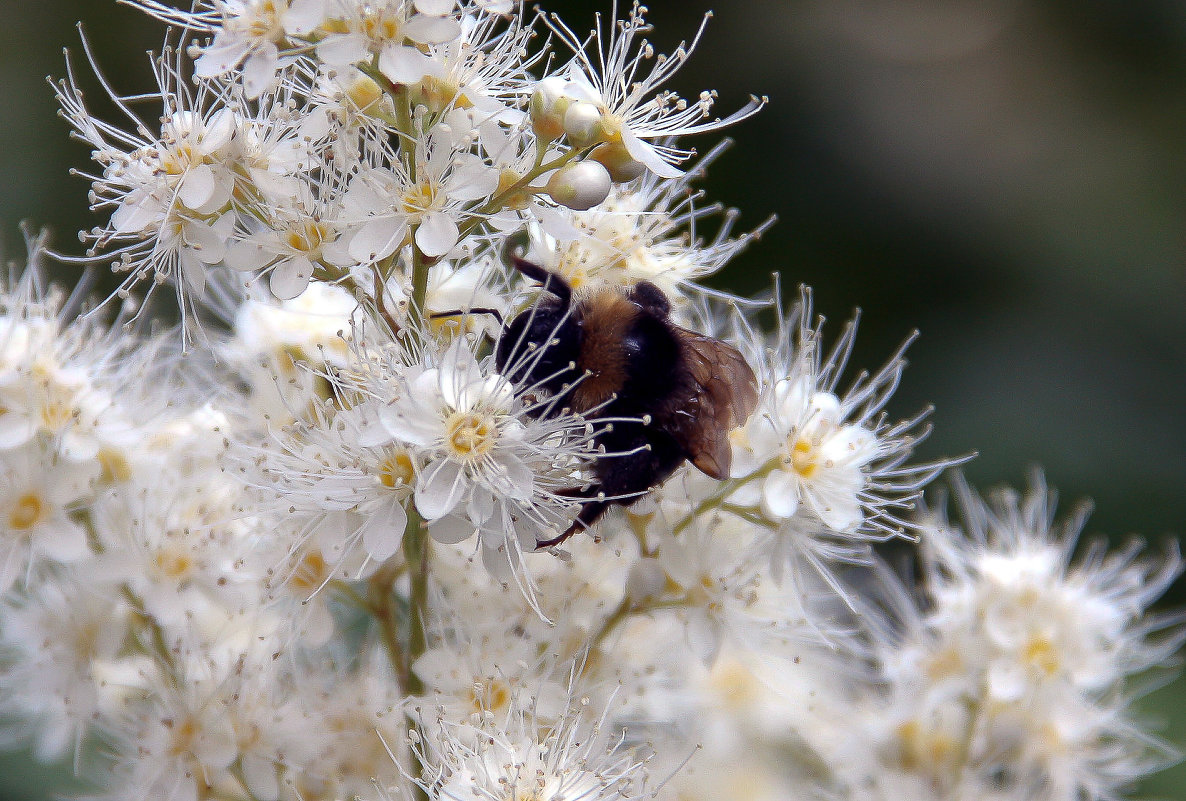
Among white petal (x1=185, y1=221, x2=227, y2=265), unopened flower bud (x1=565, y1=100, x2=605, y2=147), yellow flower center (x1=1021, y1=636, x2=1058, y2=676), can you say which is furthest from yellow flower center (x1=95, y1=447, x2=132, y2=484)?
yellow flower center (x1=1021, y1=636, x2=1058, y2=676)

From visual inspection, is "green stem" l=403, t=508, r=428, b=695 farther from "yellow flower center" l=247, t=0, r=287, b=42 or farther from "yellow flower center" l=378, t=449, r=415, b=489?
"yellow flower center" l=247, t=0, r=287, b=42

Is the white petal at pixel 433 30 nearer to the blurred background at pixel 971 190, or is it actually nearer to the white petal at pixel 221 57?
the white petal at pixel 221 57

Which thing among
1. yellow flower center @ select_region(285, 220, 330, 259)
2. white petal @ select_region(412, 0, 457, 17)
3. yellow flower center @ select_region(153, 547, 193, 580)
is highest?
white petal @ select_region(412, 0, 457, 17)

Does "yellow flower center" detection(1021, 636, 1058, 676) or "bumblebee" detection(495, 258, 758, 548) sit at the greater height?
"bumblebee" detection(495, 258, 758, 548)

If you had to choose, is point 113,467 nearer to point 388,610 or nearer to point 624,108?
point 388,610

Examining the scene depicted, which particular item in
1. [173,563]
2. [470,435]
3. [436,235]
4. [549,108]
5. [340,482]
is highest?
[549,108]

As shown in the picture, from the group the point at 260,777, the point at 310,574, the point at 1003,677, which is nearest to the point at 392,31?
the point at 310,574

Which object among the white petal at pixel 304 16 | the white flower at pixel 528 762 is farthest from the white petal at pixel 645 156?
the white flower at pixel 528 762
